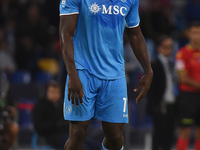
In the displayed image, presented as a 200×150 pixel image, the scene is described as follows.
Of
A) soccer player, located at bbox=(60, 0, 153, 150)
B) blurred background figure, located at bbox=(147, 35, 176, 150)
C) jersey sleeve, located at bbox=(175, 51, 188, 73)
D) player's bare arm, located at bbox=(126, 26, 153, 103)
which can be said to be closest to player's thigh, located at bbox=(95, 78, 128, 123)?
soccer player, located at bbox=(60, 0, 153, 150)

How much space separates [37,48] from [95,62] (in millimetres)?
6216

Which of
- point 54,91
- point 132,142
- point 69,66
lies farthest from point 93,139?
point 69,66

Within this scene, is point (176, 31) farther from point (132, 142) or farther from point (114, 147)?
point (114, 147)

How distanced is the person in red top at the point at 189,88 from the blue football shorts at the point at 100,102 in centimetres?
282

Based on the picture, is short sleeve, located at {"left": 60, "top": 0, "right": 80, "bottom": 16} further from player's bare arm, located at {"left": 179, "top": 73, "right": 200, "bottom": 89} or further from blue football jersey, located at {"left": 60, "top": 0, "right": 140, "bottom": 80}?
player's bare arm, located at {"left": 179, "top": 73, "right": 200, "bottom": 89}

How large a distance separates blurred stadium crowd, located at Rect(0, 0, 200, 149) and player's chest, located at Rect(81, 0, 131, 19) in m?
3.92

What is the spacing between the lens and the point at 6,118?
5.81 m

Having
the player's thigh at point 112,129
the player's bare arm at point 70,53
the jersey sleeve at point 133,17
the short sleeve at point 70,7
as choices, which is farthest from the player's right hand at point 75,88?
the jersey sleeve at point 133,17

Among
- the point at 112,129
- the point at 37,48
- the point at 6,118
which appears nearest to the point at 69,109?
the point at 112,129

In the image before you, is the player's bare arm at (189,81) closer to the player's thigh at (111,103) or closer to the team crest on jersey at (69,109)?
the player's thigh at (111,103)

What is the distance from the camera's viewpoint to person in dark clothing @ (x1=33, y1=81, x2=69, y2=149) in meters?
6.38

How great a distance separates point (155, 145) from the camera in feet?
21.1

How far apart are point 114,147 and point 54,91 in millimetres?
2827

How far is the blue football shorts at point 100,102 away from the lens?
3641 mm
